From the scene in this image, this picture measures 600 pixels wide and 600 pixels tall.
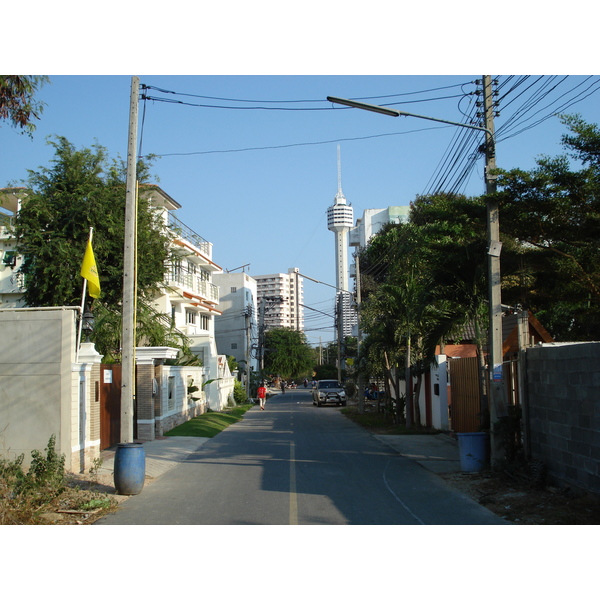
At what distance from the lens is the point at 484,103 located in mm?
13422

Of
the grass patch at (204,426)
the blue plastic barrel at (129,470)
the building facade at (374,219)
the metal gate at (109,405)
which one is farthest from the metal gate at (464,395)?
the building facade at (374,219)

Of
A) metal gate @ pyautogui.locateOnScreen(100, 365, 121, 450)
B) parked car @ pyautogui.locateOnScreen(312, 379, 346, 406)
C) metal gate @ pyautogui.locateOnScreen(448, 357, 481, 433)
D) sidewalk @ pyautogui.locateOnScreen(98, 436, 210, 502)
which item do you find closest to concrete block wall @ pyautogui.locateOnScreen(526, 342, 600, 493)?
metal gate @ pyautogui.locateOnScreen(448, 357, 481, 433)

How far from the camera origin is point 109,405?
56.4 feet

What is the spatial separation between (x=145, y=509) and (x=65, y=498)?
1.40 meters

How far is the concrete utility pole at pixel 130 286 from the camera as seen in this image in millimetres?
12531

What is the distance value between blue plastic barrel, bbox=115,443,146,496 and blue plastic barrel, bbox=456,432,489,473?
6530mm

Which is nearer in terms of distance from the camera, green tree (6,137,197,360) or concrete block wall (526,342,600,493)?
concrete block wall (526,342,600,493)

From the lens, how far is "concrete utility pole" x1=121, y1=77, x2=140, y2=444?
12.5 m

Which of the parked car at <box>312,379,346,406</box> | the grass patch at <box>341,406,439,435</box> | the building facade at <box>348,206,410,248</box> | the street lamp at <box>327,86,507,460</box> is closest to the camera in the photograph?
the street lamp at <box>327,86,507,460</box>

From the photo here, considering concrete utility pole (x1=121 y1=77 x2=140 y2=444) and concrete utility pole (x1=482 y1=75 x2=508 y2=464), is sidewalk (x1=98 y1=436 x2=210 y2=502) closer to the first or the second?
concrete utility pole (x1=121 y1=77 x2=140 y2=444)

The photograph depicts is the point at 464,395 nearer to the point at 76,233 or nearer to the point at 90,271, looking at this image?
the point at 90,271

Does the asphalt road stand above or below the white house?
below

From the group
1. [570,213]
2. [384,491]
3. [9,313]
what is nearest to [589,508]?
[384,491]

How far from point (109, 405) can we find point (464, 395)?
34.6ft
